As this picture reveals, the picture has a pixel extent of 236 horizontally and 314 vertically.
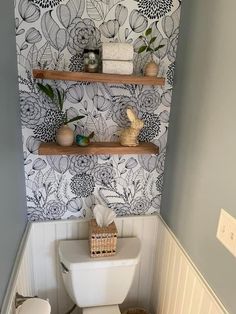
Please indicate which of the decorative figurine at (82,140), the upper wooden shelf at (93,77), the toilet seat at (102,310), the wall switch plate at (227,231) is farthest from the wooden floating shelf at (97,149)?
the toilet seat at (102,310)

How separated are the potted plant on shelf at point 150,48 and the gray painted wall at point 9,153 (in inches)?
26.0

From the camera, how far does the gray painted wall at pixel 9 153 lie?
1.06 metres

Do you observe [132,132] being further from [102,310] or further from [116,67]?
[102,310]

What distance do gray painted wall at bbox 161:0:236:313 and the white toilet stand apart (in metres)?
0.36

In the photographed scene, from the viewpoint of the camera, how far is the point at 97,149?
142 centimetres

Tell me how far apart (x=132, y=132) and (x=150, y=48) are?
469 mm

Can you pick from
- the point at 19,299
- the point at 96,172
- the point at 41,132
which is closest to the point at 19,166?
the point at 41,132

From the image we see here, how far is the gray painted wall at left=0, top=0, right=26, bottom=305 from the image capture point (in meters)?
1.06

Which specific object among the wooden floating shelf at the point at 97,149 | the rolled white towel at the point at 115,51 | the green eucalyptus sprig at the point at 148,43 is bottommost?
the wooden floating shelf at the point at 97,149

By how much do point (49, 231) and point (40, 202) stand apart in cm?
19

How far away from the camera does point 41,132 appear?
58.2 inches

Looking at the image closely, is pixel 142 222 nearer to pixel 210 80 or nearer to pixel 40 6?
pixel 210 80

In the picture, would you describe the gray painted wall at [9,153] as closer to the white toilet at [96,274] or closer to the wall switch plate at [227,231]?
the white toilet at [96,274]

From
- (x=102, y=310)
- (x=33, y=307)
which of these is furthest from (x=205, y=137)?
(x=102, y=310)
